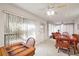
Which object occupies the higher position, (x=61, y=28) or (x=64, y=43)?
(x=61, y=28)

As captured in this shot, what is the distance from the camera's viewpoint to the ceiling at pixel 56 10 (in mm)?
1787

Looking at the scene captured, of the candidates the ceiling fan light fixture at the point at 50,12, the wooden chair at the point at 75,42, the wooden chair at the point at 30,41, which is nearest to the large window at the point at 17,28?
the wooden chair at the point at 30,41

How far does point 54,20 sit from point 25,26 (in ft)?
1.93

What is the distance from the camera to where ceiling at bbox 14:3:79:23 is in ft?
5.86

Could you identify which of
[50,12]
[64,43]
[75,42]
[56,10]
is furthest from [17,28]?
[75,42]

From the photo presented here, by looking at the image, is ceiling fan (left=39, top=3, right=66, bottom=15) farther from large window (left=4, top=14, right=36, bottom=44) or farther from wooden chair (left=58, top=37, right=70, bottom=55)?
wooden chair (left=58, top=37, right=70, bottom=55)

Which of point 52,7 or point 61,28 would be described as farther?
point 61,28

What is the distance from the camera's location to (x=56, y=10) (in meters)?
1.84

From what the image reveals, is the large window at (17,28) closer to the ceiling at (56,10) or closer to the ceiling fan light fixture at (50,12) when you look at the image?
the ceiling at (56,10)

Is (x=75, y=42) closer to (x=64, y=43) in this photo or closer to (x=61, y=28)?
(x=64, y=43)

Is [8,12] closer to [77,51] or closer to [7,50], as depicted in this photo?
[7,50]

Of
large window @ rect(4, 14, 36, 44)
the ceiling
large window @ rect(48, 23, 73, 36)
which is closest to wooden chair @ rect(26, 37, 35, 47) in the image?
large window @ rect(4, 14, 36, 44)

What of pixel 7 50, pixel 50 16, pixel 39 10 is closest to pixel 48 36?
pixel 50 16

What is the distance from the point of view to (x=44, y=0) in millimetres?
1776
